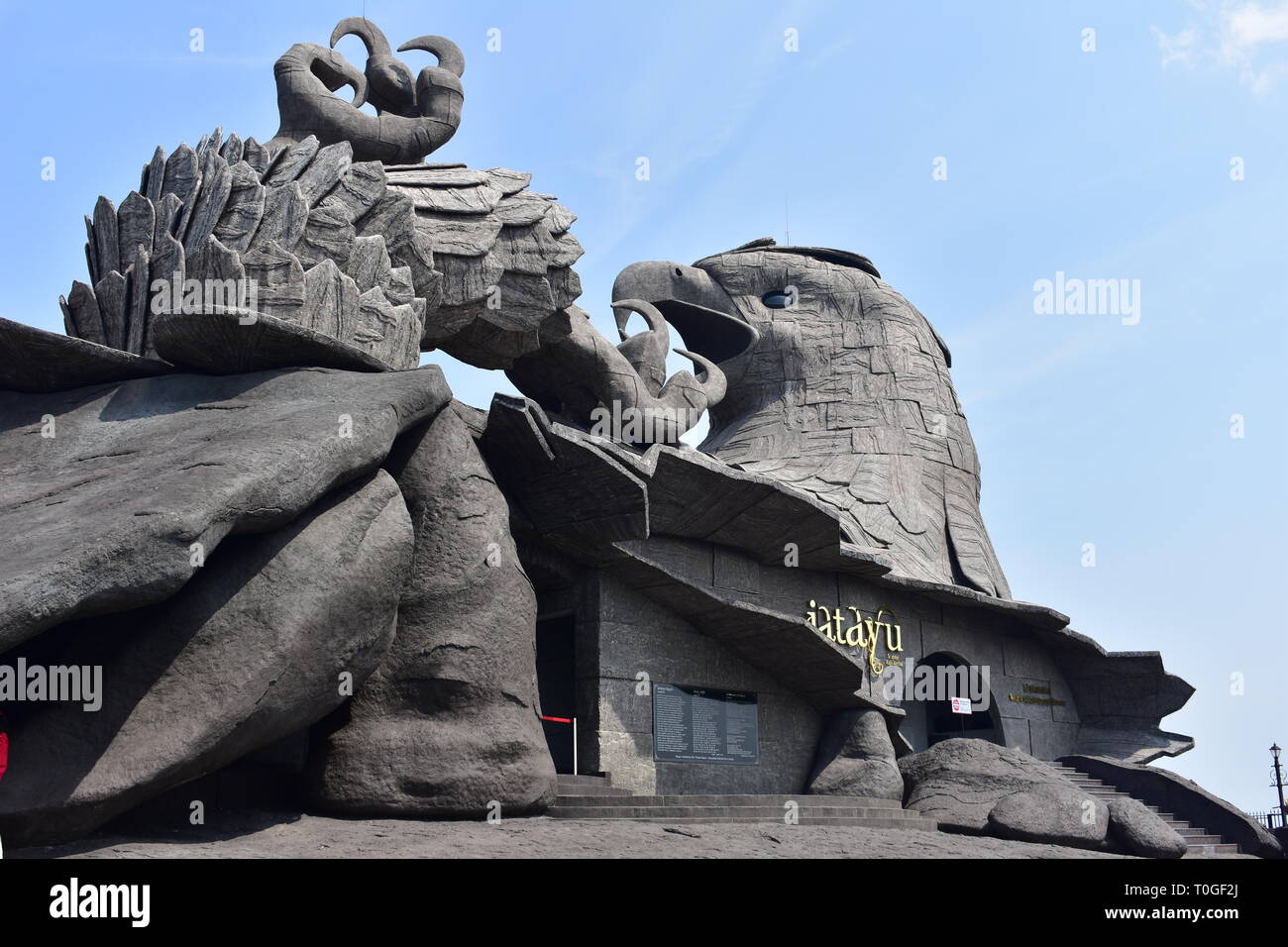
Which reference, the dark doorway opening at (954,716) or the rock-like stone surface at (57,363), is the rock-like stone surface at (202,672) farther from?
the dark doorway opening at (954,716)

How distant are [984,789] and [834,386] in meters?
6.48

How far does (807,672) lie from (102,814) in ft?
24.8

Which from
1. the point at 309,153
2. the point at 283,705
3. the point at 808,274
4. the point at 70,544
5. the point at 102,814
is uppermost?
the point at 808,274

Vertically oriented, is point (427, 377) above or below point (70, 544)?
above

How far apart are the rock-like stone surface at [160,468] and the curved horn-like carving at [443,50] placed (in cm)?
465

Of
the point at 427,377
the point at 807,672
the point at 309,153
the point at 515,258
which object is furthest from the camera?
the point at 807,672

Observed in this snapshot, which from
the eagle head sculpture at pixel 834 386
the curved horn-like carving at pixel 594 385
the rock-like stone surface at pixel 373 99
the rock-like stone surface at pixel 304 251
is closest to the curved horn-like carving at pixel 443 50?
the rock-like stone surface at pixel 373 99

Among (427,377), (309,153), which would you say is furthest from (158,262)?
(427,377)

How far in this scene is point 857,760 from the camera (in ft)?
38.4

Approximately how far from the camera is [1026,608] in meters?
14.9
